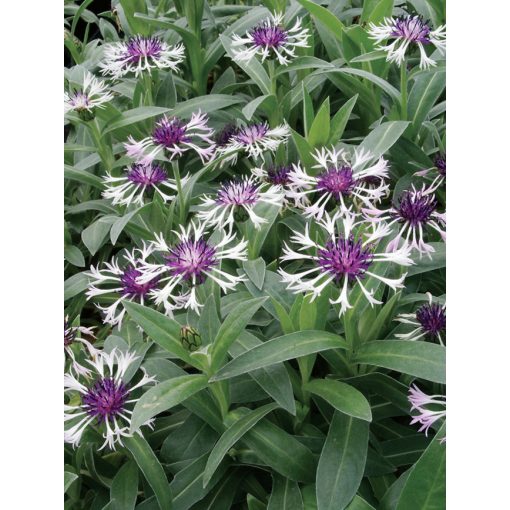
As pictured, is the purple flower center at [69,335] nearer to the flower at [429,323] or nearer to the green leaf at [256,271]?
the green leaf at [256,271]

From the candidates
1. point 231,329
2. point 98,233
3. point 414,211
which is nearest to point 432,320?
point 414,211

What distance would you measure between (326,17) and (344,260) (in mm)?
674

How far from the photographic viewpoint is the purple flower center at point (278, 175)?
98 centimetres

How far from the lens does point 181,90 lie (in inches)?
58.3

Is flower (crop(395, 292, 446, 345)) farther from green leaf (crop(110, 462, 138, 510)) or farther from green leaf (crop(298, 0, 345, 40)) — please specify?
green leaf (crop(298, 0, 345, 40))

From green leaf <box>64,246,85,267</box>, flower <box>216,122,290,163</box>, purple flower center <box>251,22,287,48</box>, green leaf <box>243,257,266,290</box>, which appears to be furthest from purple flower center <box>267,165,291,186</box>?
green leaf <box>64,246,85,267</box>

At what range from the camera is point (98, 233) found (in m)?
1.12

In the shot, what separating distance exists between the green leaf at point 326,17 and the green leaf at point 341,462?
2.44 feet

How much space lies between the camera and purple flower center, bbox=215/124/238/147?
1.16 metres

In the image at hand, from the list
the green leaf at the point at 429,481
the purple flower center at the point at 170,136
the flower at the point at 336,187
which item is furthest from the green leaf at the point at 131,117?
the green leaf at the point at 429,481

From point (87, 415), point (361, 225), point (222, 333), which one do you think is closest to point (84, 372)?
point (87, 415)

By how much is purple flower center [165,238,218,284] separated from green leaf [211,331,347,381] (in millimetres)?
120

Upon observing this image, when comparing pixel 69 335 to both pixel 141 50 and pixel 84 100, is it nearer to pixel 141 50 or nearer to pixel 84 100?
pixel 84 100

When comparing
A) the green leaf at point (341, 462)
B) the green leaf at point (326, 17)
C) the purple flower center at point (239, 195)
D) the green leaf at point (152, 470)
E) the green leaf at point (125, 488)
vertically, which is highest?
the green leaf at point (326, 17)
